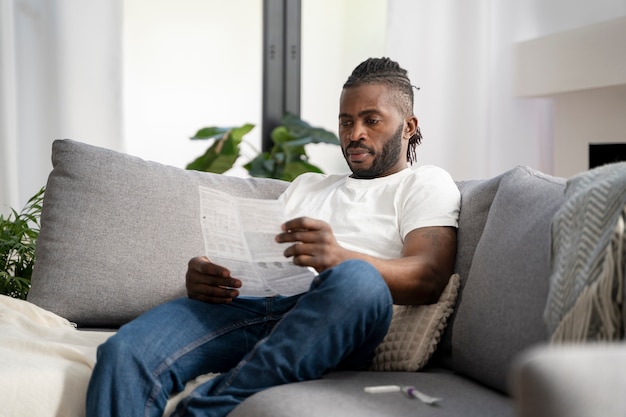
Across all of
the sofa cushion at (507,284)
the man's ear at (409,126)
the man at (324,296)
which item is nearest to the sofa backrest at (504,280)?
the sofa cushion at (507,284)

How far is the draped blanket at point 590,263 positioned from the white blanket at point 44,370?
3.01 ft

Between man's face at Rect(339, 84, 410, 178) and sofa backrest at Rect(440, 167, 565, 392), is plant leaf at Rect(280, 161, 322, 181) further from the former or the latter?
sofa backrest at Rect(440, 167, 565, 392)

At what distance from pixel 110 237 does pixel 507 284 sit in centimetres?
103

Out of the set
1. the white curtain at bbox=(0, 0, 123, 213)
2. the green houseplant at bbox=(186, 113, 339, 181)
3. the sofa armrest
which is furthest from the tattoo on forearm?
the white curtain at bbox=(0, 0, 123, 213)

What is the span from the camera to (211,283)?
1730 millimetres

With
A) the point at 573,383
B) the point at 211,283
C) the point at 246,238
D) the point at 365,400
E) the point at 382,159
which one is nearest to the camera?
the point at 573,383

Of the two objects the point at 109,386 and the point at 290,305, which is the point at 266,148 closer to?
the point at 290,305

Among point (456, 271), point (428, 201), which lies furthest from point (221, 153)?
point (456, 271)

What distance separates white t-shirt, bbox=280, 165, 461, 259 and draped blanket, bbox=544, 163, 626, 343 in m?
0.54

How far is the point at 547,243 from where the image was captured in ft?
4.86

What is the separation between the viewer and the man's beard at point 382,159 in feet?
6.90

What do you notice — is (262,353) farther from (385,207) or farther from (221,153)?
(221,153)

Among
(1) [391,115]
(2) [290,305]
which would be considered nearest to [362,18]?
(1) [391,115]

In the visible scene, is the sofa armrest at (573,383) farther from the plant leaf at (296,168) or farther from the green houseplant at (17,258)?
the plant leaf at (296,168)
